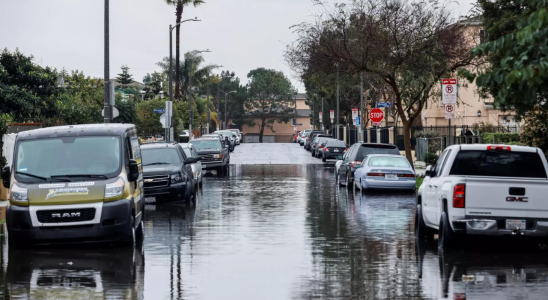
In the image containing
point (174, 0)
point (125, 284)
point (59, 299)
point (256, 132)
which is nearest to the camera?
point (59, 299)

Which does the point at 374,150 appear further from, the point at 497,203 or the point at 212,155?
the point at 497,203

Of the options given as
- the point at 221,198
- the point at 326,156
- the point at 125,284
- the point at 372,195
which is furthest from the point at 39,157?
the point at 326,156

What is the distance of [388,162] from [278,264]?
15684 millimetres

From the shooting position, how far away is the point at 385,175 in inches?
1110

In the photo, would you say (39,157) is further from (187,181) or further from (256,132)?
(256,132)

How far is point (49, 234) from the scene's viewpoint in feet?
48.8

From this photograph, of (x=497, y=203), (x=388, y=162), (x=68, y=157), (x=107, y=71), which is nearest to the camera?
(x=497, y=203)

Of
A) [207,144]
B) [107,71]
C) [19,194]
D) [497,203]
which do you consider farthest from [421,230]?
[207,144]

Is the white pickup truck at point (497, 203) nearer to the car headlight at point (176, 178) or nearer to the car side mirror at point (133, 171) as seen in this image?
the car side mirror at point (133, 171)

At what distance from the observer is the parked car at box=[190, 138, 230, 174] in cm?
4215

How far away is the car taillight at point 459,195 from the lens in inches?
558

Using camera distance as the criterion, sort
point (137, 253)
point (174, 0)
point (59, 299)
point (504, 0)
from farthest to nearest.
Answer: point (174, 0), point (504, 0), point (137, 253), point (59, 299)

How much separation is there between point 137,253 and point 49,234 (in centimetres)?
147

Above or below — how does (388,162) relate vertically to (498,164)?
below
